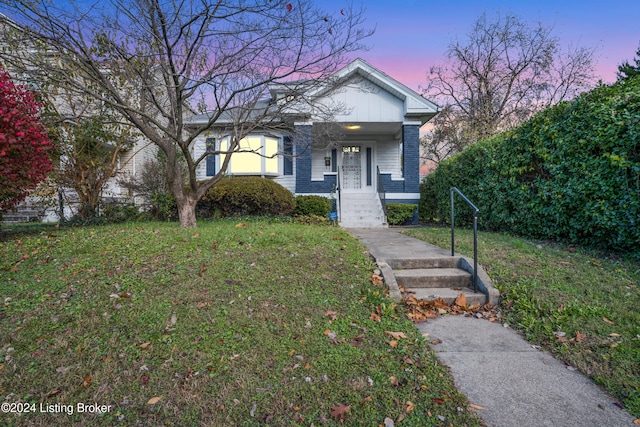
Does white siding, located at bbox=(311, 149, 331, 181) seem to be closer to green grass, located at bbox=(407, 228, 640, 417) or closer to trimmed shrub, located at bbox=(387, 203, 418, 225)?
trimmed shrub, located at bbox=(387, 203, 418, 225)

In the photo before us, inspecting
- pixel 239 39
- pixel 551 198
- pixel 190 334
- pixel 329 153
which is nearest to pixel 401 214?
pixel 329 153

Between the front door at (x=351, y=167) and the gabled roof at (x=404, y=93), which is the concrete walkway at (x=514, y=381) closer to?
the gabled roof at (x=404, y=93)

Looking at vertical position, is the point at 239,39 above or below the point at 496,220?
above

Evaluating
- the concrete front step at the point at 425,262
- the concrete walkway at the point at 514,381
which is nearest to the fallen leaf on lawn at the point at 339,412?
the concrete walkway at the point at 514,381

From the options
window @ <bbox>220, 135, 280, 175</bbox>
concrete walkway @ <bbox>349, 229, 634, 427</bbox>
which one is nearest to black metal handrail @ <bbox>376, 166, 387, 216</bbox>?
window @ <bbox>220, 135, 280, 175</bbox>

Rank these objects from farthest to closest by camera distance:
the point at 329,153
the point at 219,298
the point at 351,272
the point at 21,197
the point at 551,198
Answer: the point at 329,153 < the point at 21,197 < the point at 551,198 < the point at 351,272 < the point at 219,298

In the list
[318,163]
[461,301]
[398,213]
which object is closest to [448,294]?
[461,301]

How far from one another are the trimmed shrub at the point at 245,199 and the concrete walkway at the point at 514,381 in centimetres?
755

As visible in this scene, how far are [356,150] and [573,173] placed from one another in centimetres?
929

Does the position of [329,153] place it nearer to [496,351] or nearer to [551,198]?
[551,198]

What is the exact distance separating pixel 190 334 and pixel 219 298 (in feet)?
2.06

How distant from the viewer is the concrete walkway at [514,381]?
2.18 meters

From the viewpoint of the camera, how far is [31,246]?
18.6ft

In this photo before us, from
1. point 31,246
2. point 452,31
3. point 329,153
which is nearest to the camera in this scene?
point 31,246
